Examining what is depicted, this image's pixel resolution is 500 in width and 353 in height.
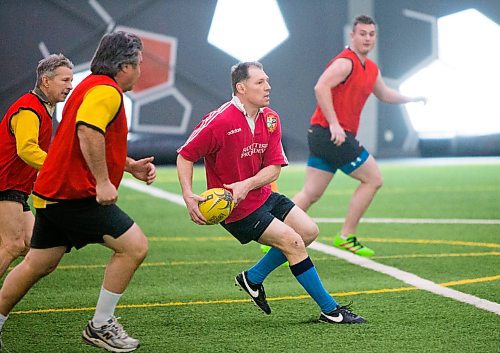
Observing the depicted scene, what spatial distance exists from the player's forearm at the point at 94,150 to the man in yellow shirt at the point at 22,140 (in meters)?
1.39

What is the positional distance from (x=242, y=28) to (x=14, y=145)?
1768 centimetres

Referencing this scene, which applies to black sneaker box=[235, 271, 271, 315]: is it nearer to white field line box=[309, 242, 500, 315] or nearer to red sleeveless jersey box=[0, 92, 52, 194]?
white field line box=[309, 242, 500, 315]

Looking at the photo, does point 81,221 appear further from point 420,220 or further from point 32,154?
point 420,220

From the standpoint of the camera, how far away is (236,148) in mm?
6727

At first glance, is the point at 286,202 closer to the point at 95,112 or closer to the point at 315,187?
the point at 95,112

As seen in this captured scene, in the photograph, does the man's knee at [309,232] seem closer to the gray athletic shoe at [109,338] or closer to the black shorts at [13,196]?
the gray athletic shoe at [109,338]

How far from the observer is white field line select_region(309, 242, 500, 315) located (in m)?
7.08

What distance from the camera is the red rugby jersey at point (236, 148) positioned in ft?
21.9

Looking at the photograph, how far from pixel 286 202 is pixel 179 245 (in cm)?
390

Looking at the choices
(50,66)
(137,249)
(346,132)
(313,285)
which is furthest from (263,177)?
(346,132)

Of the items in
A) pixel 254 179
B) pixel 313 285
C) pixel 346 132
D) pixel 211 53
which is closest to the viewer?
pixel 313 285

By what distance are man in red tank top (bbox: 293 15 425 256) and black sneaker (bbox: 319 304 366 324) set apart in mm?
3382

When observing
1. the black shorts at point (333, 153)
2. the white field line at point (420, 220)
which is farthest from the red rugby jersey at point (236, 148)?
the white field line at point (420, 220)

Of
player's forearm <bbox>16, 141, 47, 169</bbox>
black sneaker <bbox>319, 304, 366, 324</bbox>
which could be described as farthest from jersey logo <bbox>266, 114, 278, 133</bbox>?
player's forearm <bbox>16, 141, 47, 169</bbox>
